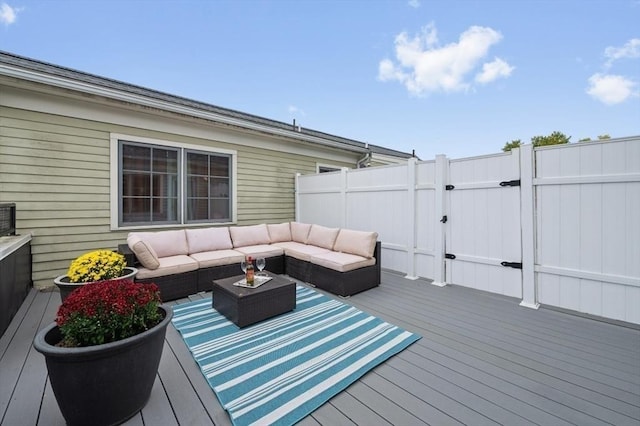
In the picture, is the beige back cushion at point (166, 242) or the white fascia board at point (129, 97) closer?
the white fascia board at point (129, 97)

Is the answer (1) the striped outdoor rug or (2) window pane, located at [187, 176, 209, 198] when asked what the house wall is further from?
(1) the striped outdoor rug

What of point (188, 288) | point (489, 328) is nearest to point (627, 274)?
point (489, 328)

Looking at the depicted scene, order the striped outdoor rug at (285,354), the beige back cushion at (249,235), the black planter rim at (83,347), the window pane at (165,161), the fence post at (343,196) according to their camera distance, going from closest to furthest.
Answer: the black planter rim at (83,347)
the striped outdoor rug at (285,354)
the window pane at (165,161)
the beige back cushion at (249,235)
the fence post at (343,196)

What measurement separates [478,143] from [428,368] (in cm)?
1553

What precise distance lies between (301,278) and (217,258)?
1477 mm

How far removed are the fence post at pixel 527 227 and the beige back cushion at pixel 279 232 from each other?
4.21m

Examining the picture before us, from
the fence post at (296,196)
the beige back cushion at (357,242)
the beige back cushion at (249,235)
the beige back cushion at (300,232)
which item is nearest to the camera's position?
the beige back cushion at (357,242)

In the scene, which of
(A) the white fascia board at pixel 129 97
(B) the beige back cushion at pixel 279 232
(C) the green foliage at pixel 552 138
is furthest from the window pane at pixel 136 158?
(C) the green foliage at pixel 552 138

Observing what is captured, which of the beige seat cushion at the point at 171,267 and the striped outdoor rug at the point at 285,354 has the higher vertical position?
the beige seat cushion at the point at 171,267

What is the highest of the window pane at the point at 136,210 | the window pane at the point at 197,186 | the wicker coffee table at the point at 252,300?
the window pane at the point at 197,186

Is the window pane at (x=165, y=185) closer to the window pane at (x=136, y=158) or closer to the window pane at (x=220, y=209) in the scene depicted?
the window pane at (x=136, y=158)

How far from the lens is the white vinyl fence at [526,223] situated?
3018 mm

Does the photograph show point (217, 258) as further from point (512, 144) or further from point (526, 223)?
point (512, 144)

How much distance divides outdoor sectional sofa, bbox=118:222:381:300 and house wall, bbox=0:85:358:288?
91 centimetres
